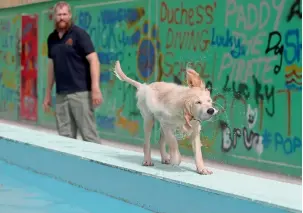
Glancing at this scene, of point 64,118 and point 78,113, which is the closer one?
point 78,113

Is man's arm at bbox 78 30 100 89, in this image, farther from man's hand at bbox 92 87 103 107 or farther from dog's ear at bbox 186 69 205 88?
dog's ear at bbox 186 69 205 88

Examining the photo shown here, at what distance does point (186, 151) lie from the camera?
28.4 ft

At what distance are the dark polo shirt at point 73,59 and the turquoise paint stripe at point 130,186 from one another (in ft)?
2.37

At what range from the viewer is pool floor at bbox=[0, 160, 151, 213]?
5160 millimetres

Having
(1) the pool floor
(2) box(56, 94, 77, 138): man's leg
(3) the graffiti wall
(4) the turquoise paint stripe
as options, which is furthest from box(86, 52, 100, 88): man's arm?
(3) the graffiti wall

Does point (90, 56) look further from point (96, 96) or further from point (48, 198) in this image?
point (48, 198)

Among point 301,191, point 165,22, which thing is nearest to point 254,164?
point 165,22

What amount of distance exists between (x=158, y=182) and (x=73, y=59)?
7.77ft

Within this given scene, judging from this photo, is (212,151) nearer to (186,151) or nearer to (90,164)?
(186,151)

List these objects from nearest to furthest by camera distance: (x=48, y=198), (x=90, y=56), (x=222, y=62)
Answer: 1. (x=48, y=198)
2. (x=90, y=56)
3. (x=222, y=62)

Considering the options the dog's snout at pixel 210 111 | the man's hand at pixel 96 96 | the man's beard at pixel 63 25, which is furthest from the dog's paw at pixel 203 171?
the man's beard at pixel 63 25

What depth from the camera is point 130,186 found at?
5.07m

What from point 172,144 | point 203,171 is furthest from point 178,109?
point 203,171

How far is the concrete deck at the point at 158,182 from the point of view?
4094 mm
